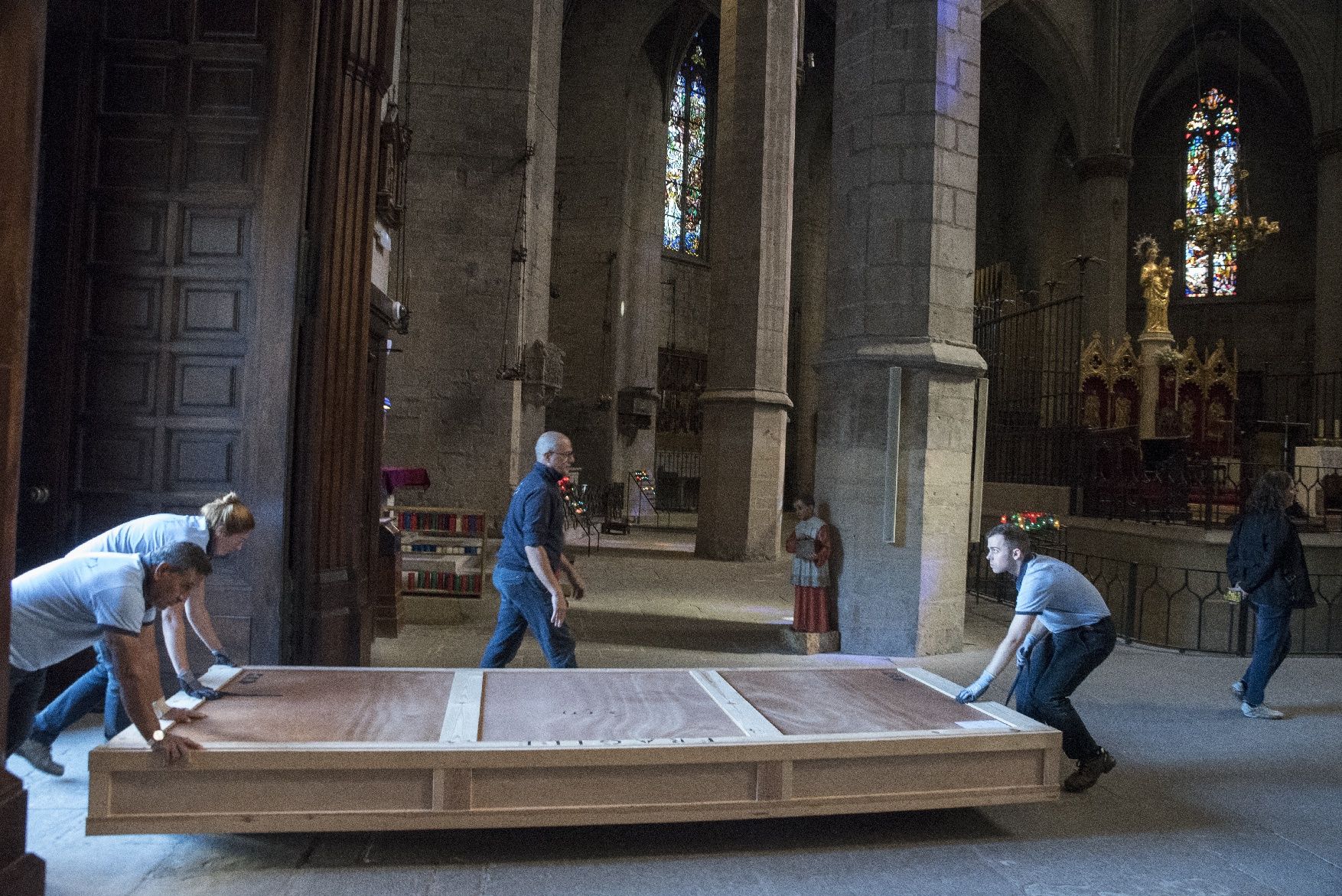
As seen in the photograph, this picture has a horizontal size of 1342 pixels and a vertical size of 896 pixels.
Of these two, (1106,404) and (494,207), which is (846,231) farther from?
(1106,404)

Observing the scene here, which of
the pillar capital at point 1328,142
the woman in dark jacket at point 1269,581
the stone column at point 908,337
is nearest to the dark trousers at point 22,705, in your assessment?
the stone column at point 908,337

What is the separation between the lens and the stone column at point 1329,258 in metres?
21.5

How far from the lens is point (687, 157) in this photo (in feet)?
92.9

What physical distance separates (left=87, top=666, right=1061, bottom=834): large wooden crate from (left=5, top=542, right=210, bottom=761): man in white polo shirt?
15 centimetres

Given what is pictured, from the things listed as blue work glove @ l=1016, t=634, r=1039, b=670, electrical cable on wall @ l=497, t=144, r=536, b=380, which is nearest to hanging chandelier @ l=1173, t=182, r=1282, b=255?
electrical cable on wall @ l=497, t=144, r=536, b=380

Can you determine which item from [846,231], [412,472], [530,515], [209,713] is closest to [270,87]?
[530,515]

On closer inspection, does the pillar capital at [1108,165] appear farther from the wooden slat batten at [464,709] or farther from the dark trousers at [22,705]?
the dark trousers at [22,705]

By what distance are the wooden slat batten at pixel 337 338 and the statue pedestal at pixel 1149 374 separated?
17.0 meters

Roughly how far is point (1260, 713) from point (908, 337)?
11.3 feet

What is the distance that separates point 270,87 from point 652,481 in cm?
1953

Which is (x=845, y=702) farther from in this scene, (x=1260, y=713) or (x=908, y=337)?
(x=908, y=337)

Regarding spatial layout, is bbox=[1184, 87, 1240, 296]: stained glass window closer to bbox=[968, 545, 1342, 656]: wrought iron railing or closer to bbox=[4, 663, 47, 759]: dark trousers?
bbox=[968, 545, 1342, 656]: wrought iron railing

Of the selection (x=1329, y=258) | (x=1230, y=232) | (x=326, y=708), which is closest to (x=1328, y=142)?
(x=1329, y=258)

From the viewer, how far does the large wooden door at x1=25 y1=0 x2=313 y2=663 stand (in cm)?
522
